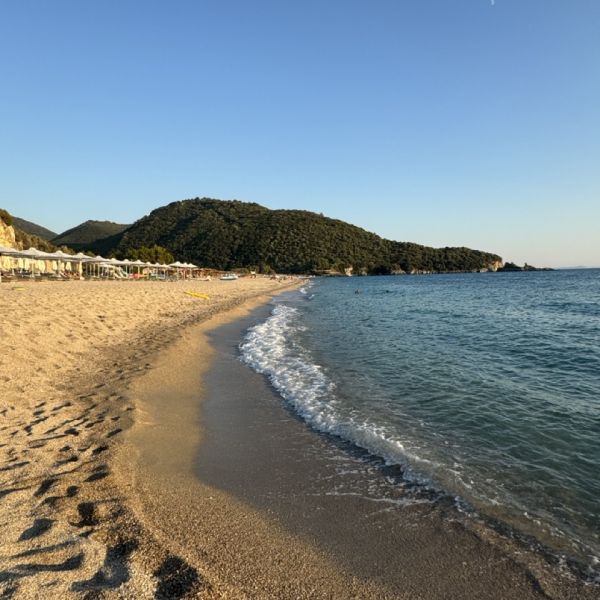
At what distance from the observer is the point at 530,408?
8.13 meters

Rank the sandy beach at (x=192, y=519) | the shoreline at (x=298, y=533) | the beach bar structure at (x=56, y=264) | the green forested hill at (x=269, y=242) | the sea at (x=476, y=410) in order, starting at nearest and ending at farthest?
the sandy beach at (x=192, y=519), the shoreline at (x=298, y=533), the sea at (x=476, y=410), the beach bar structure at (x=56, y=264), the green forested hill at (x=269, y=242)

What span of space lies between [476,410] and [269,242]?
128 metres

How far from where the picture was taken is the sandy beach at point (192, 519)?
3.27m

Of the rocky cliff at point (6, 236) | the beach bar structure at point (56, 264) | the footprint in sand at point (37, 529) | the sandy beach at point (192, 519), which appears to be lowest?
the sandy beach at point (192, 519)

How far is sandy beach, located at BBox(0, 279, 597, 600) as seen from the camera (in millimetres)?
3270

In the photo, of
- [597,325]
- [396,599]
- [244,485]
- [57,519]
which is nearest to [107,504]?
[57,519]

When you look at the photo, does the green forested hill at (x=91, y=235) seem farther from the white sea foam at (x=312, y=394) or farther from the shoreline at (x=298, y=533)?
the shoreline at (x=298, y=533)

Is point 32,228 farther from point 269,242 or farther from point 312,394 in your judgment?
point 312,394

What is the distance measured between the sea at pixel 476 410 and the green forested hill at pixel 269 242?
353 ft

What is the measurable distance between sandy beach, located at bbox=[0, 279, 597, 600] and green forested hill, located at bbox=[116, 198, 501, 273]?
114392mm

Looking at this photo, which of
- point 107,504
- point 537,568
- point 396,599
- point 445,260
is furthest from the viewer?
point 445,260

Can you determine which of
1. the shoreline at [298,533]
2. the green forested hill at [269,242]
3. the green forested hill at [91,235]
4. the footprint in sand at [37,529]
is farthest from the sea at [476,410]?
the green forested hill at [91,235]

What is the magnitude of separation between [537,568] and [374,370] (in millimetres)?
7410

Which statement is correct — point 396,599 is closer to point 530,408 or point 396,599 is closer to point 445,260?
point 530,408
